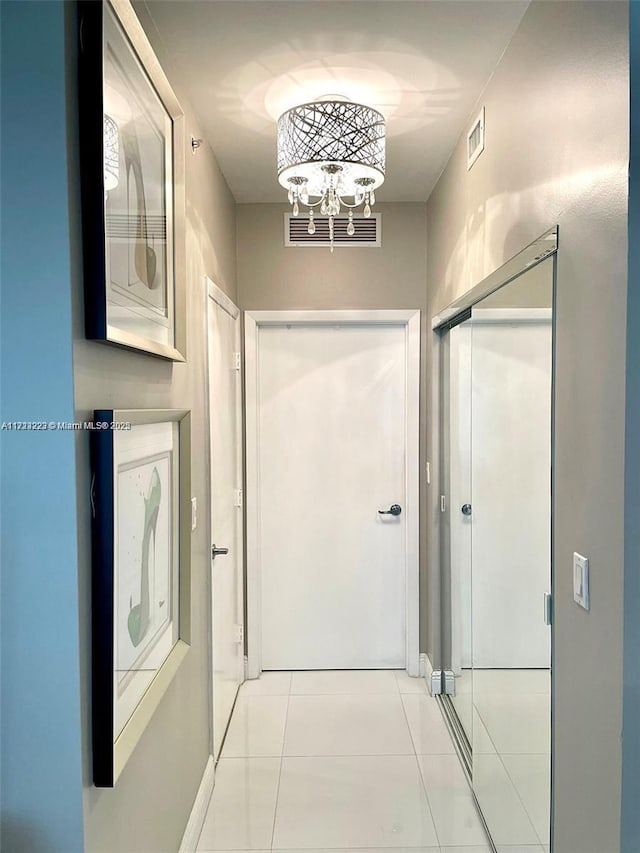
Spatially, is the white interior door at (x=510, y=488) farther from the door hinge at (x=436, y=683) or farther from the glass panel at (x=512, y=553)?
the door hinge at (x=436, y=683)

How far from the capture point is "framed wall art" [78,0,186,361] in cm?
118

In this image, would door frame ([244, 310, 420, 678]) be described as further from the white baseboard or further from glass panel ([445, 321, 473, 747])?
the white baseboard

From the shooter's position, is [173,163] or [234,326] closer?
[173,163]

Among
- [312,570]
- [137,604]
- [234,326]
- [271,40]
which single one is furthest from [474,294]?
[312,570]

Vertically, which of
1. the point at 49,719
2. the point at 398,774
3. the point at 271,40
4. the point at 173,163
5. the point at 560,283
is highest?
the point at 271,40

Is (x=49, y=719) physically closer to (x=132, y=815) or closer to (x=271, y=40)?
(x=132, y=815)

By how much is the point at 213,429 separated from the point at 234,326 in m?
0.78

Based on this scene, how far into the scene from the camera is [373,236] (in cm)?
333

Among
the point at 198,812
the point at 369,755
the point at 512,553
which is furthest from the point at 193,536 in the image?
the point at 369,755

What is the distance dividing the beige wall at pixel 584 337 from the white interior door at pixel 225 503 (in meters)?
1.41

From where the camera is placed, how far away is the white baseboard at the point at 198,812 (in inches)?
80.2

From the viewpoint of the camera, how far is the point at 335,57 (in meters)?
1.89

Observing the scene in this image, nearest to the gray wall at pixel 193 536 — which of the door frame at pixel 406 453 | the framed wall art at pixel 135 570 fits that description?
the framed wall art at pixel 135 570

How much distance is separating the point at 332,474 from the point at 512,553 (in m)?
1.64
